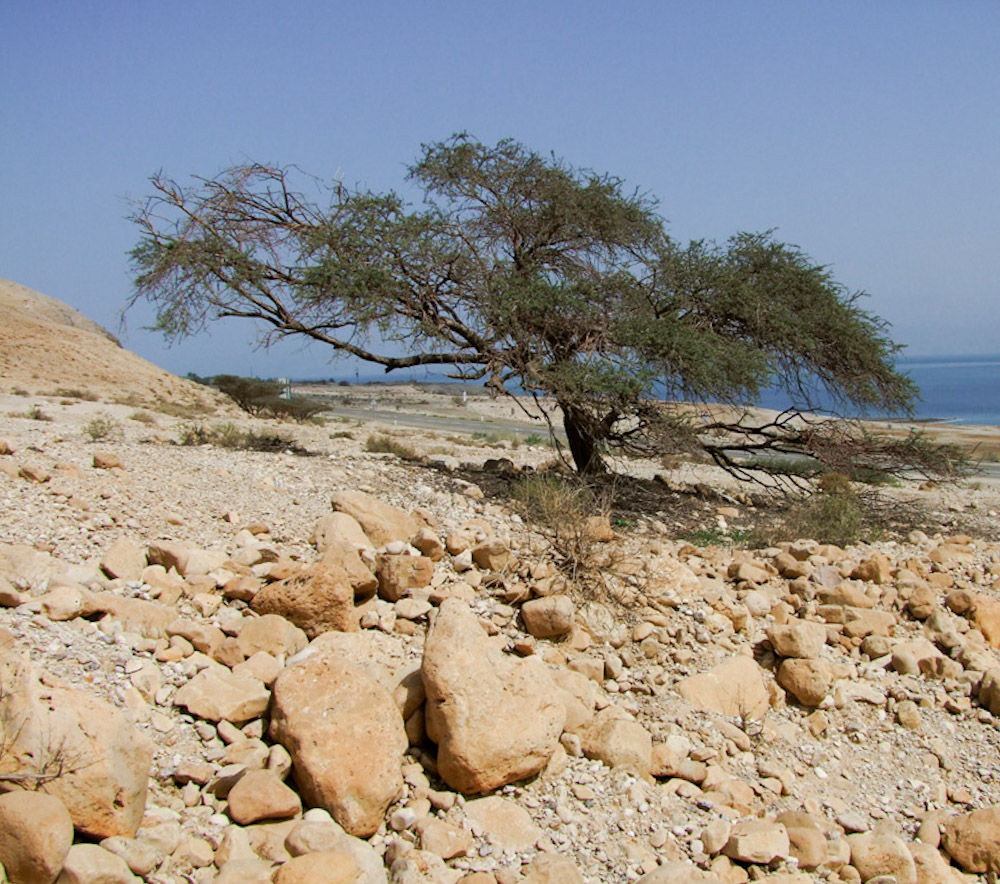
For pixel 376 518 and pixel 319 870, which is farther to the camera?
pixel 376 518

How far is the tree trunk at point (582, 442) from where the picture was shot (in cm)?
1096

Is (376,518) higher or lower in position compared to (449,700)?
higher

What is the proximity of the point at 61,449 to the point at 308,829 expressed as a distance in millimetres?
6428

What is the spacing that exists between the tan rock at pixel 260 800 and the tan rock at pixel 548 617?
90.3 inches

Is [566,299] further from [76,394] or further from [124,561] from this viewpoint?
[76,394]

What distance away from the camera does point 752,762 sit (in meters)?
5.01

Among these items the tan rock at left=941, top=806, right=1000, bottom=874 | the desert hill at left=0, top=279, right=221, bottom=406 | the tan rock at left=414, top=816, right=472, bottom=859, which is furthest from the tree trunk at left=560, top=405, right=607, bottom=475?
the desert hill at left=0, top=279, right=221, bottom=406

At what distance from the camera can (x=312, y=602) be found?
5.24m

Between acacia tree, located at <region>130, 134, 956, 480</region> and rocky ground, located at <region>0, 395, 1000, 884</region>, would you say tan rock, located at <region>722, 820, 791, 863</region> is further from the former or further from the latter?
acacia tree, located at <region>130, 134, 956, 480</region>

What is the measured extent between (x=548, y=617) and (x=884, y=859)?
2.37m

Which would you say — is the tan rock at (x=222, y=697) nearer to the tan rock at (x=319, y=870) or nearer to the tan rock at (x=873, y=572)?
the tan rock at (x=319, y=870)

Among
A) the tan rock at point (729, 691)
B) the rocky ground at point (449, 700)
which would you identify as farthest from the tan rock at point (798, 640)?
the tan rock at point (729, 691)

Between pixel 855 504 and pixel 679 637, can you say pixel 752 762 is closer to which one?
pixel 679 637

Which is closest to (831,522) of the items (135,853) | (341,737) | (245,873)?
(341,737)
